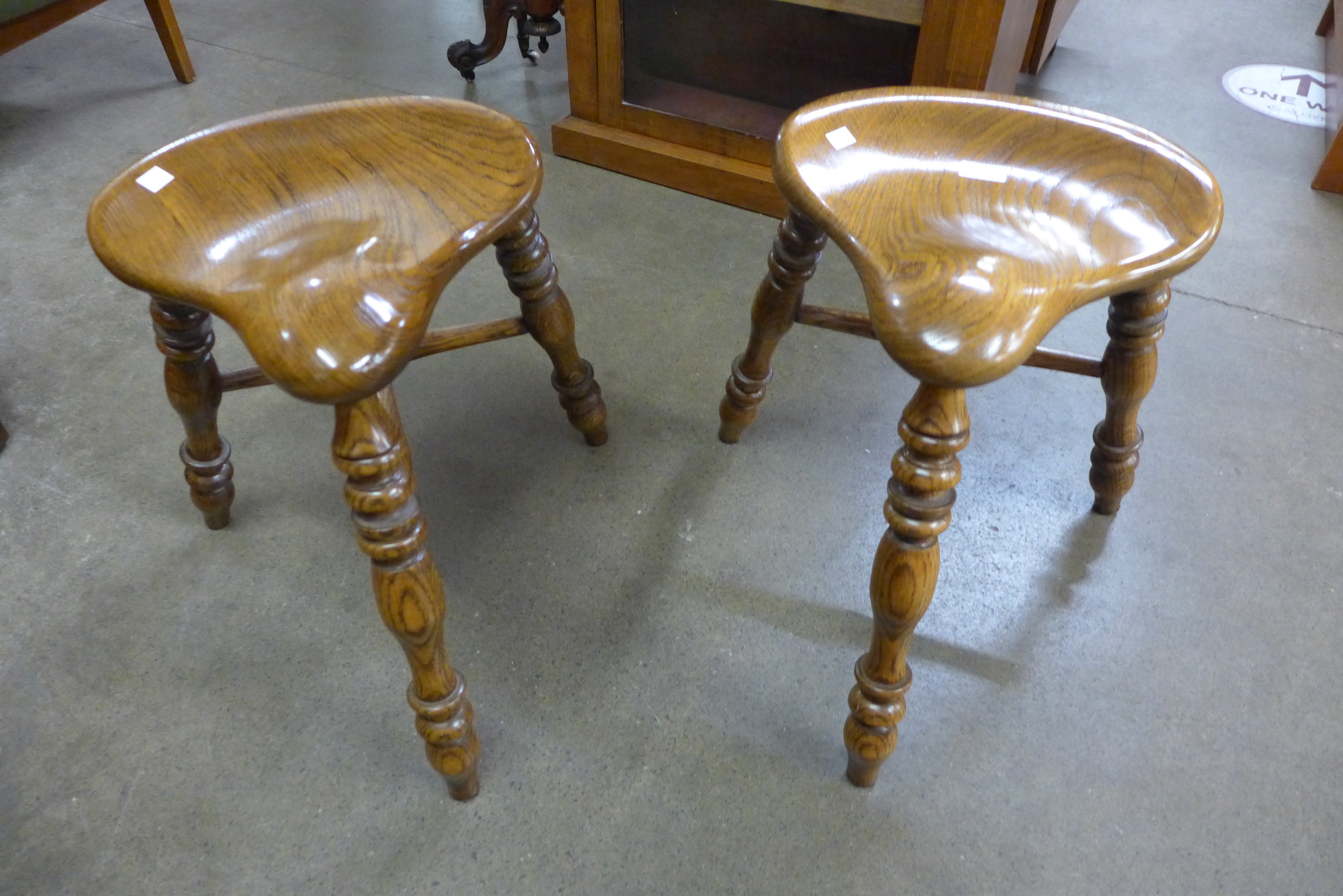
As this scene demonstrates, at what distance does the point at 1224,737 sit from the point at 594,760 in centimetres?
61

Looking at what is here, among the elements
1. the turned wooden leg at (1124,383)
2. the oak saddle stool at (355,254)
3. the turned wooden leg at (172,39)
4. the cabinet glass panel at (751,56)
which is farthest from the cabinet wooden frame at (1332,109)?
the turned wooden leg at (172,39)

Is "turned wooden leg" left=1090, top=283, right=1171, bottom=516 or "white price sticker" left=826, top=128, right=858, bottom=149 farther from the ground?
"white price sticker" left=826, top=128, right=858, bottom=149

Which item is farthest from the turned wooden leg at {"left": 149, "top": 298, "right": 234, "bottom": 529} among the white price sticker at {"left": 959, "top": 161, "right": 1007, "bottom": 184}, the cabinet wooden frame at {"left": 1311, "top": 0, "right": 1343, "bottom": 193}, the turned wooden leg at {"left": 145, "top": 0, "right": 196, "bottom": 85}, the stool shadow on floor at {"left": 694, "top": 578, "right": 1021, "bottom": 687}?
the cabinet wooden frame at {"left": 1311, "top": 0, "right": 1343, "bottom": 193}

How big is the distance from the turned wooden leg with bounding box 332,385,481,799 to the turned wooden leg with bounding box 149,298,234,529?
265 millimetres

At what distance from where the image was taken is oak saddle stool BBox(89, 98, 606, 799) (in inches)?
24.5

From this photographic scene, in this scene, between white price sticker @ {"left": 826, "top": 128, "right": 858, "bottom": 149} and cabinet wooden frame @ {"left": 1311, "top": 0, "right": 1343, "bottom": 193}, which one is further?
cabinet wooden frame @ {"left": 1311, "top": 0, "right": 1343, "bottom": 193}

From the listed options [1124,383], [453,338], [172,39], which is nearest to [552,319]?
[453,338]

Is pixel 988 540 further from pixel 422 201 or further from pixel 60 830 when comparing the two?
pixel 60 830

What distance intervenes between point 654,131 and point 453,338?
0.85m

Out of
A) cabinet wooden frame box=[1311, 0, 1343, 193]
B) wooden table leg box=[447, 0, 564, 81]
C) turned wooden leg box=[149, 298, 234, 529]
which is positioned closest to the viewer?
turned wooden leg box=[149, 298, 234, 529]

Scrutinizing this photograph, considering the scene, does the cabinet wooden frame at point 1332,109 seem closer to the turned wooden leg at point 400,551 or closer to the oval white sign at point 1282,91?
the oval white sign at point 1282,91

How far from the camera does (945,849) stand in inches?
31.8

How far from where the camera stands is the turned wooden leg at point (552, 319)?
0.91 meters

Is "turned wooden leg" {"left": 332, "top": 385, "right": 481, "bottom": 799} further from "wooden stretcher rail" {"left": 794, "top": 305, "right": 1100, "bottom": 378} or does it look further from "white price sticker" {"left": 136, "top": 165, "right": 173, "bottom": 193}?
"wooden stretcher rail" {"left": 794, "top": 305, "right": 1100, "bottom": 378}
